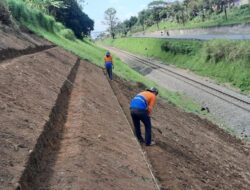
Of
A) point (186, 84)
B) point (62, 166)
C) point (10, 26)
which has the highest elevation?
point (10, 26)

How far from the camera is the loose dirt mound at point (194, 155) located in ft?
37.8

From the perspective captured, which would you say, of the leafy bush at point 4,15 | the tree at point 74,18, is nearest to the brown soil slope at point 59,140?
the leafy bush at point 4,15

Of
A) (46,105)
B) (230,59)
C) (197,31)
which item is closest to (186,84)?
(230,59)

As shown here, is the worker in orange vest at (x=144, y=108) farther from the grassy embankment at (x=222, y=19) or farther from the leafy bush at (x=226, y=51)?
the grassy embankment at (x=222, y=19)

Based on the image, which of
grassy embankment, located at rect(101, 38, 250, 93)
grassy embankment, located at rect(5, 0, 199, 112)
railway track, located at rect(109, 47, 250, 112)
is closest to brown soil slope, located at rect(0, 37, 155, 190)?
railway track, located at rect(109, 47, 250, 112)

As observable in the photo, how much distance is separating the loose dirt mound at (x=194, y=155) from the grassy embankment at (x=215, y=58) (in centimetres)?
1261

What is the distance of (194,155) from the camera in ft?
47.8

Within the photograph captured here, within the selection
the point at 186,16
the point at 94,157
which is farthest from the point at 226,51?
the point at 186,16

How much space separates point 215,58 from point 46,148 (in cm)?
3328

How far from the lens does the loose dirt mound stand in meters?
11.5

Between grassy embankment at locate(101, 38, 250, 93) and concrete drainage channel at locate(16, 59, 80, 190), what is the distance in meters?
21.1

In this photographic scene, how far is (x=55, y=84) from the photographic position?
16.1 m

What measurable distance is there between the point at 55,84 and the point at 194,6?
82925 mm

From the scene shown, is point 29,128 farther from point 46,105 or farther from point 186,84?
point 186,84
